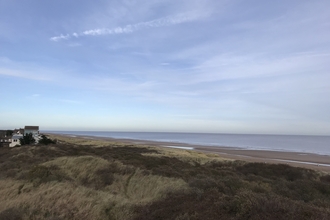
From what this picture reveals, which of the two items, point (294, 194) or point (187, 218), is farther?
point (294, 194)

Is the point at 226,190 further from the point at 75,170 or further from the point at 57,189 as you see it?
the point at 75,170

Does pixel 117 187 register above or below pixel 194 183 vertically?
below

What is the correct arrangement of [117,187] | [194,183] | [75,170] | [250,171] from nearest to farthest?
1. [194,183]
2. [117,187]
3. [75,170]
4. [250,171]

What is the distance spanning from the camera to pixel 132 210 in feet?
27.7

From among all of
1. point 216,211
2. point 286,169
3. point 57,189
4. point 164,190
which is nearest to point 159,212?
point 216,211

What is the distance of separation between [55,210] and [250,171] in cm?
1439

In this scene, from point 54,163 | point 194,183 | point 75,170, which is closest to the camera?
point 194,183

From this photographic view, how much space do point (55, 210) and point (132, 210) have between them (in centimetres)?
267

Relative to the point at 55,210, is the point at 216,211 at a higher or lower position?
higher

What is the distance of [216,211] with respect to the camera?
23.0ft

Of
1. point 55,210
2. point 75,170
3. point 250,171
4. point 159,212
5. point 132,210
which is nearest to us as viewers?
point 159,212

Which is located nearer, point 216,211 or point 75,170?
point 216,211

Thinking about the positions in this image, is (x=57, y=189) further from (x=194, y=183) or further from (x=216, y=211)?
(x=216, y=211)

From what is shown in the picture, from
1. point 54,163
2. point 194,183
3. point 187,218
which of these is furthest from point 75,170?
point 187,218
